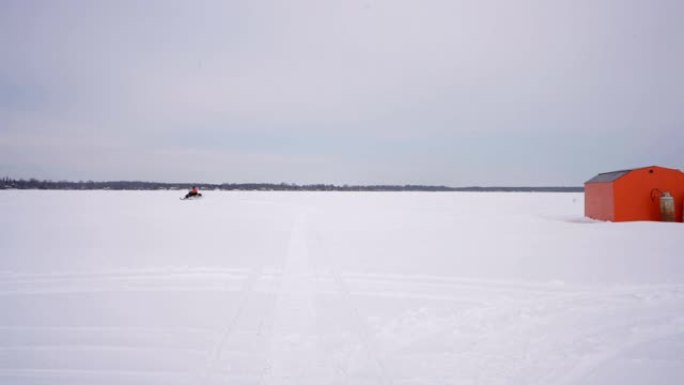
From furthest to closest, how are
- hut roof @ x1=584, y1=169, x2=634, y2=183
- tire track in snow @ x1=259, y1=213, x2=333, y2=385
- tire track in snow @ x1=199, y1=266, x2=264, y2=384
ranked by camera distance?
hut roof @ x1=584, y1=169, x2=634, y2=183
tire track in snow @ x1=199, y1=266, x2=264, y2=384
tire track in snow @ x1=259, y1=213, x2=333, y2=385

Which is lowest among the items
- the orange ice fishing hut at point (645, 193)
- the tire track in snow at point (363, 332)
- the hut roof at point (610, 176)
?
the tire track in snow at point (363, 332)

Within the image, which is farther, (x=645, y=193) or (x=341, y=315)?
(x=645, y=193)

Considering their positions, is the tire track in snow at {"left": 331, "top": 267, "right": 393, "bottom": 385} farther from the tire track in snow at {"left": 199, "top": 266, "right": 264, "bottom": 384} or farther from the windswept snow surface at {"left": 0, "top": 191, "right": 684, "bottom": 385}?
the tire track in snow at {"left": 199, "top": 266, "right": 264, "bottom": 384}

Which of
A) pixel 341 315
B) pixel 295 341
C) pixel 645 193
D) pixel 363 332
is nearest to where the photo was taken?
pixel 295 341

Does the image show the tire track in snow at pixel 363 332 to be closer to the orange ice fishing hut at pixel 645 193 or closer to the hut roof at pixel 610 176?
the orange ice fishing hut at pixel 645 193

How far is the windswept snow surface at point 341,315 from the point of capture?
359 cm

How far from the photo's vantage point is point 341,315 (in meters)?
5.14

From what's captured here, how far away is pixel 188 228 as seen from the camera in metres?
15.3

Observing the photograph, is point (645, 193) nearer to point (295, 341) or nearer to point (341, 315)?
point (341, 315)

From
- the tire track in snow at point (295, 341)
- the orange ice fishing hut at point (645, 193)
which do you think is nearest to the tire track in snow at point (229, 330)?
the tire track in snow at point (295, 341)

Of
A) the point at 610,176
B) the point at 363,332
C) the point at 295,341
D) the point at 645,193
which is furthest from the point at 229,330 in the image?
the point at 610,176

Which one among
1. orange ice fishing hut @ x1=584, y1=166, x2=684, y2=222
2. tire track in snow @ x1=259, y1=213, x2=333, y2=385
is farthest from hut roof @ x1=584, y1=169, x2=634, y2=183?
tire track in snow @ x1=259, y1=213, x2=333, y2=385

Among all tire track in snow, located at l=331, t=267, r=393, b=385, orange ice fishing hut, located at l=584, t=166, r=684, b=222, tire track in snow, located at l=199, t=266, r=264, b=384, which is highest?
orange ice fishing hut, located at l=584, t=166, r=684, b=222

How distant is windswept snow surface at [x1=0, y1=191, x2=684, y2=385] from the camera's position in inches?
141
